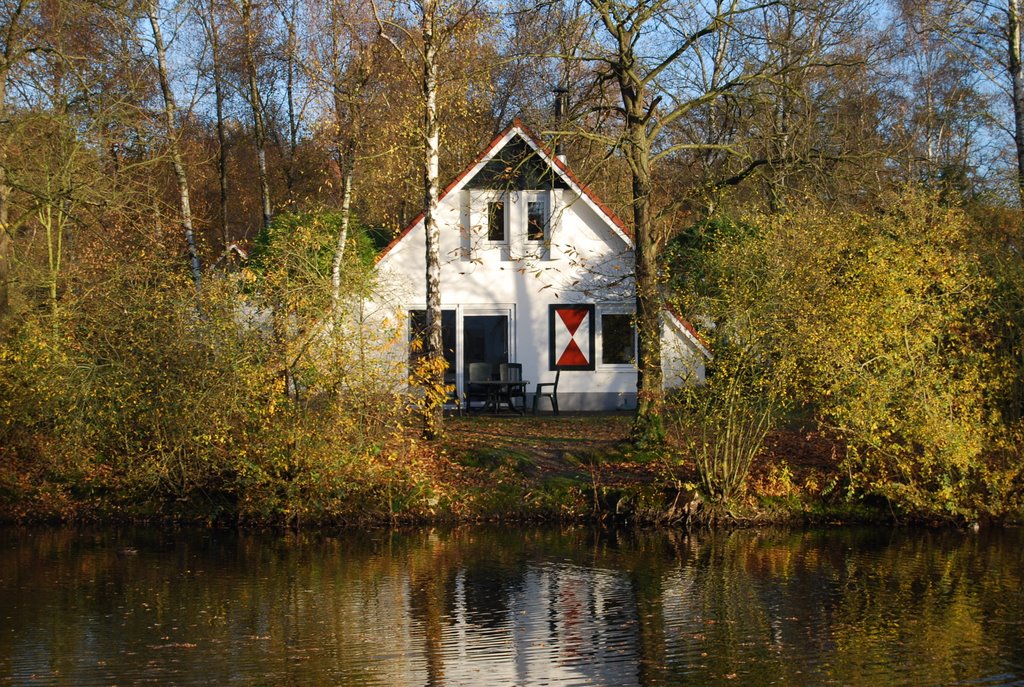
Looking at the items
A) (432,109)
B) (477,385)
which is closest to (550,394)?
(477,385)

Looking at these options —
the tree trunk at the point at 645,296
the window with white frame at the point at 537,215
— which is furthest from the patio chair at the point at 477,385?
the tree trunk at the point at 645,296

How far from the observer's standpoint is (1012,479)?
15922mm

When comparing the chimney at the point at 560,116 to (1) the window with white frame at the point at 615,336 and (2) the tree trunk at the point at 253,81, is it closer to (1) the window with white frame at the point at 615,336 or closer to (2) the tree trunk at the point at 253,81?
(1) the window with white frame at the point at 615,336

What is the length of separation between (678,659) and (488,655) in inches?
58.7

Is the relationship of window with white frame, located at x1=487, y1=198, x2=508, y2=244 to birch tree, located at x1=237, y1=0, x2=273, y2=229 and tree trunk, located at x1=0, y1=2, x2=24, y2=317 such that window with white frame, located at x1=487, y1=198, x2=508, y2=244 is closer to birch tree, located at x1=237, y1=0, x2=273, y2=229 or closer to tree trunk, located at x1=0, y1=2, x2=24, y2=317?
birch tree, located at x1=237, y1=0, x2=273, y2=229

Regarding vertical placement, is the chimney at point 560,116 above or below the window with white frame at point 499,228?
above

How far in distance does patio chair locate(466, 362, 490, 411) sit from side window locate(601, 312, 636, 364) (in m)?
2.54

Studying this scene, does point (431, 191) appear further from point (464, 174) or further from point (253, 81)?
point (253, 81)

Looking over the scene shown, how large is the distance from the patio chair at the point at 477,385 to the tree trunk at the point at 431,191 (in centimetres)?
490

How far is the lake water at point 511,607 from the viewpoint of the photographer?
9.08 metres

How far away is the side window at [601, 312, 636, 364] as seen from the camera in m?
25.1

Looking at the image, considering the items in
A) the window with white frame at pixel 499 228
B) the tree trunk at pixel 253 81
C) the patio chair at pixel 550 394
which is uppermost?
the tree trunk at pixel 253 81

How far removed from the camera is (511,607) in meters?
11.5

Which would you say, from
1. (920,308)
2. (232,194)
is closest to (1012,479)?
(920,308)
